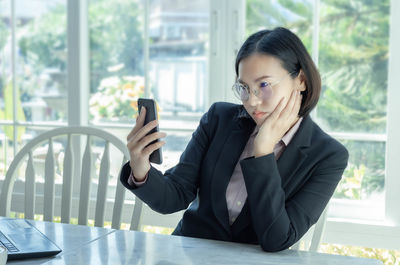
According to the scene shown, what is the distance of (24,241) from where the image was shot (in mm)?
1342

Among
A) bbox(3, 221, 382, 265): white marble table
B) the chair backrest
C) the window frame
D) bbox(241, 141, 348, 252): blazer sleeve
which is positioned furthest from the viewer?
the window frame

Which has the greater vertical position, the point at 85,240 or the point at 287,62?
the point at 287,62

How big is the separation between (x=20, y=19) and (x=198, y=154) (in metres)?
1.60

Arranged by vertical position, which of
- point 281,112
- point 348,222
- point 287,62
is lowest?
point 348,222

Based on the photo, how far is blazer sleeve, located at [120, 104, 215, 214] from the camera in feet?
5.15

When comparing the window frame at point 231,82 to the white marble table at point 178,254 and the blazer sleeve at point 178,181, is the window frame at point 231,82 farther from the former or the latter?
the white marble table at point 178,254

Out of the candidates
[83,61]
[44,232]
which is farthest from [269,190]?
[83,61]

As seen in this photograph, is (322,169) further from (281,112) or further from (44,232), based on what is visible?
(44,232)

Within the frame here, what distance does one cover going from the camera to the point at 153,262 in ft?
4.02

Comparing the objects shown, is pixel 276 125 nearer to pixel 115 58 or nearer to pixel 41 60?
pixel 115 58

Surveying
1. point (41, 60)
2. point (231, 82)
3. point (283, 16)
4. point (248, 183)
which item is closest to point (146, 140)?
point (248, 183)

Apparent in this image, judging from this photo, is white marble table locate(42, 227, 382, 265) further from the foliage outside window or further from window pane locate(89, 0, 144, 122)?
window pane locate(89, 0, 144, 122)

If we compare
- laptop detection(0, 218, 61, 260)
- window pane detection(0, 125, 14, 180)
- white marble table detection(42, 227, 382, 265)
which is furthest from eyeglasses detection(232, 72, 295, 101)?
window pane detection(0, 125, 14, 180)

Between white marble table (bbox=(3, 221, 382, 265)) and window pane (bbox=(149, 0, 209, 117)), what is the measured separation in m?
1.24
